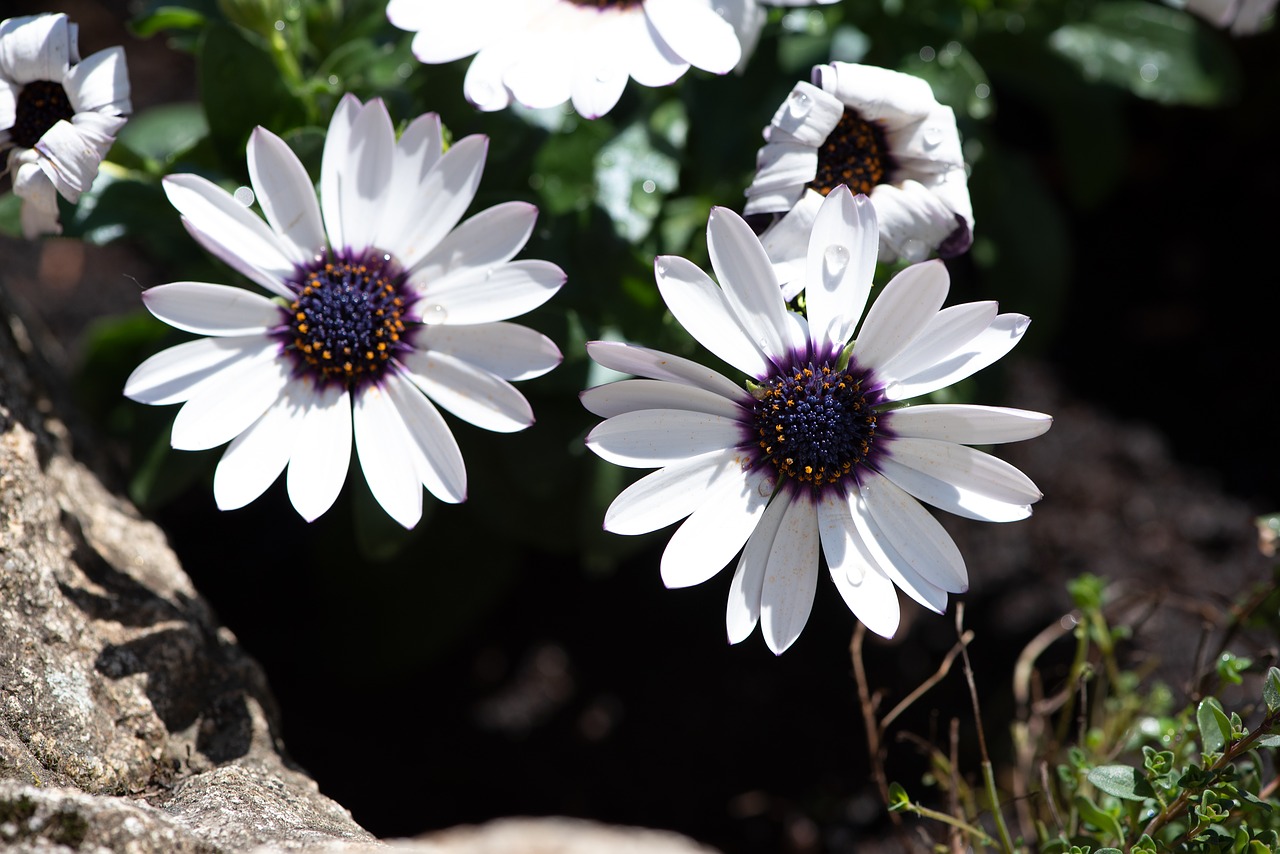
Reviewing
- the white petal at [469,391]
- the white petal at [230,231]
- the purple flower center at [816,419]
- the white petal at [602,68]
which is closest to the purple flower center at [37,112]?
the white petal at [230,231]

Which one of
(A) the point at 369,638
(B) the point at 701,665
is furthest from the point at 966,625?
(A) the point at 369,638

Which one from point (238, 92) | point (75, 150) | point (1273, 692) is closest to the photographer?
point (1273, 692)

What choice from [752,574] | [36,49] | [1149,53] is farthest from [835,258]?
[1149,53]

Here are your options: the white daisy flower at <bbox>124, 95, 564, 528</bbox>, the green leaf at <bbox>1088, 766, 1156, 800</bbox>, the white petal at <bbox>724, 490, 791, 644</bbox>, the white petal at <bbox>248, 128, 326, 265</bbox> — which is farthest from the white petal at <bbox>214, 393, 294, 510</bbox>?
the green leaf at <bbox>1088, 766, 1156, 800</bbox>

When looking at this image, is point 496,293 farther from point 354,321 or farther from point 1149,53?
point 1149,53

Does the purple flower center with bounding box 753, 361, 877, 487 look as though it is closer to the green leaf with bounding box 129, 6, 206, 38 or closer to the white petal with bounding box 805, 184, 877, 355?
the white petal with bounding box 805, 184, 877, 355

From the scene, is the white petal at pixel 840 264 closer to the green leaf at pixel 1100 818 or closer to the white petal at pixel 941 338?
the white petal at pixel 941 338

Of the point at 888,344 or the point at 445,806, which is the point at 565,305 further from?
the point at 445,806
